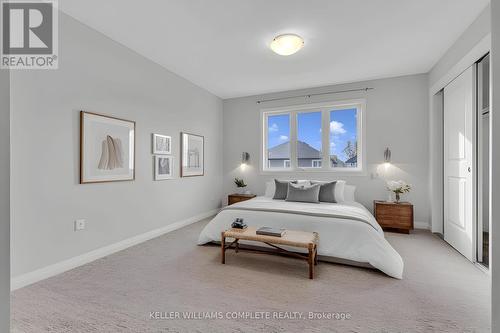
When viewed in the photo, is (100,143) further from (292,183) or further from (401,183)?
(401,183)

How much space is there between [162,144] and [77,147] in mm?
1293

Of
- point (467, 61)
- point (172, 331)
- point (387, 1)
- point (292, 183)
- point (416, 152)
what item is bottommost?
point (172, 331)

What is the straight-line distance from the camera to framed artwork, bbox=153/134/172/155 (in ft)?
11.9

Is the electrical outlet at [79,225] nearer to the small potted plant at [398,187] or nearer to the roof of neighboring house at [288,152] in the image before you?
the roof of neighboring house at [288,152]

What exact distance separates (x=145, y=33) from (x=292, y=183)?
123 inches

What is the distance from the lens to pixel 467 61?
2758 mm

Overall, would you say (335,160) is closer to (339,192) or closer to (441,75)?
(339,192)

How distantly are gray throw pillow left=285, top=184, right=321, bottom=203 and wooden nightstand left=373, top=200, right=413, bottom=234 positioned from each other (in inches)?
43.2

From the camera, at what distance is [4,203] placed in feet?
2.21

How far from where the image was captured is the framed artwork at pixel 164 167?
145 inches

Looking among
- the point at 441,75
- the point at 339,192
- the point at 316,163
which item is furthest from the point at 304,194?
the point at 441,75

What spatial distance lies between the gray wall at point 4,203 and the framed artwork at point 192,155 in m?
3.61

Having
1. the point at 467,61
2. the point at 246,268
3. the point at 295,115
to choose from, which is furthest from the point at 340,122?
the point at 246,268

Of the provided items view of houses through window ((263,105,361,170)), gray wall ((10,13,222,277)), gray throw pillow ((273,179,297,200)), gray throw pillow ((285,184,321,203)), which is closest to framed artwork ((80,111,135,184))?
gray wall ((10,13,222,277))
